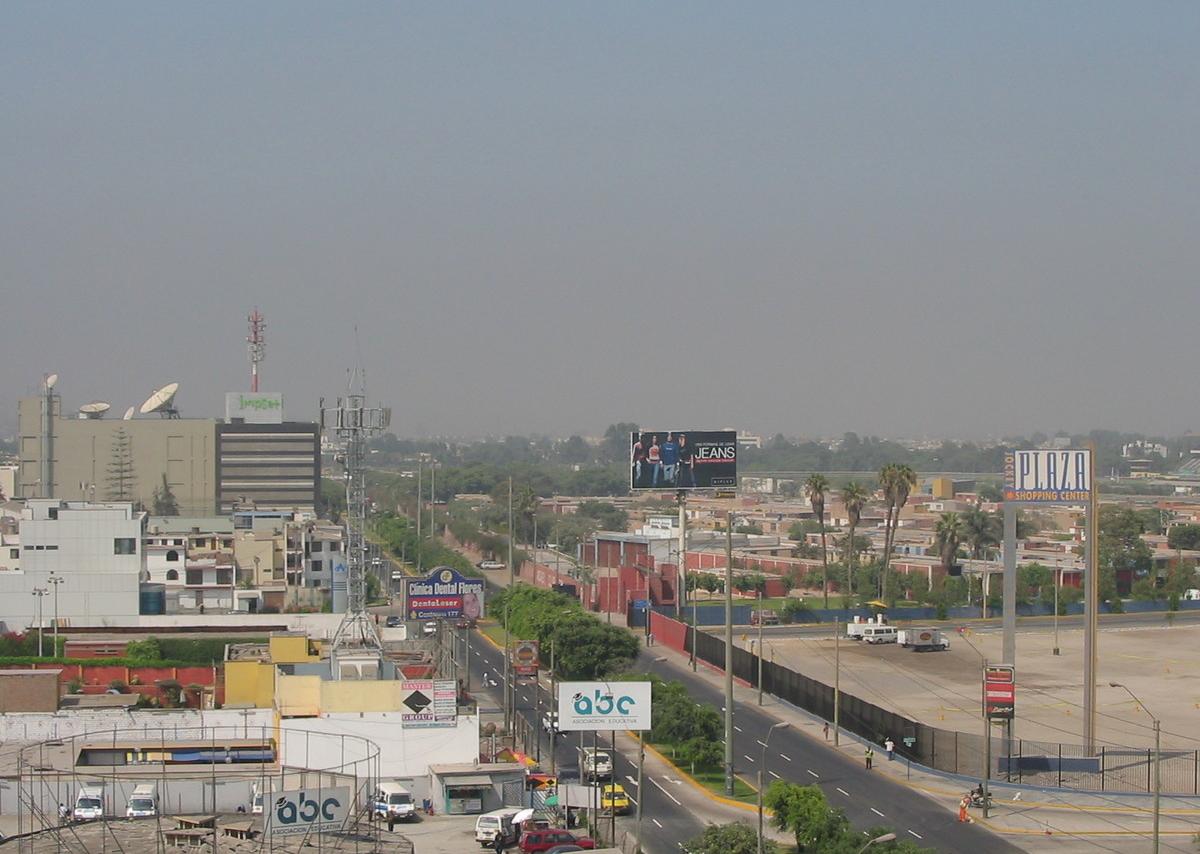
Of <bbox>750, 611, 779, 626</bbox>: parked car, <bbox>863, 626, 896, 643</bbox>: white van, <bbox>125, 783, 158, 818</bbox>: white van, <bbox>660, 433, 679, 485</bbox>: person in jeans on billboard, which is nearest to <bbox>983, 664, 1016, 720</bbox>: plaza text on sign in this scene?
<bbox>125, 783, 158, 818</bbox>: white van

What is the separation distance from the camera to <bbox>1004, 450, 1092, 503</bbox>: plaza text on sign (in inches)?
2388

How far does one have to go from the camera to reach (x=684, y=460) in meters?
110

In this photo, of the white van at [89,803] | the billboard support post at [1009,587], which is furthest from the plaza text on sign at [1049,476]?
the white van at [89,803]

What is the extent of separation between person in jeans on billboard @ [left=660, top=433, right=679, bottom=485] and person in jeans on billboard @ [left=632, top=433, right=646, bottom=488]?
4.21ft

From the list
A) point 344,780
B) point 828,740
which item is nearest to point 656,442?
point 828,740

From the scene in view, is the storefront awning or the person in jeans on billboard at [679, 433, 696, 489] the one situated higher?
the person in jeans on billboard at [679, 433, 696, 489]

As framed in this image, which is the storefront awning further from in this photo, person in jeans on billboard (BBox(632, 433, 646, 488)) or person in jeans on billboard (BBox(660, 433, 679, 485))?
person in jeans on billboard (BBox(660, 433, 679, 485))

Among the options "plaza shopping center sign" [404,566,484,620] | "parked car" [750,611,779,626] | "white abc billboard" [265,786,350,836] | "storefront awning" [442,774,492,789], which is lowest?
"parked car" [750,611,779,626]

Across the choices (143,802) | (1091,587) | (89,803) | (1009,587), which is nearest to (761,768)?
(143,802)

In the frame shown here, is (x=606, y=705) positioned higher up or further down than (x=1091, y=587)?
further down

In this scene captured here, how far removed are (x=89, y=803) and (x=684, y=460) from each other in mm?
66728

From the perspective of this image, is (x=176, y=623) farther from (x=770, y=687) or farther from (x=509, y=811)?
(x=509, y=811)

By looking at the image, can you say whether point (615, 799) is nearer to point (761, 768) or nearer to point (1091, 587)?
point (761, 768)

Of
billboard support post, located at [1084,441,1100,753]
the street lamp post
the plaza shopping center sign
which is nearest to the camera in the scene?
the street lamp post
